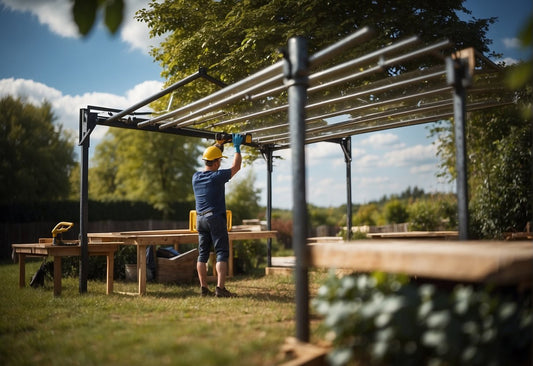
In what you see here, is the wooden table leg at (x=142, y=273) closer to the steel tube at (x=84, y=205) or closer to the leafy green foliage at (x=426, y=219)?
the steel tube at (x=84, y=205)

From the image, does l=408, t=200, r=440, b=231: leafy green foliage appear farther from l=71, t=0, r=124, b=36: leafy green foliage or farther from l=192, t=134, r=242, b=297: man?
l=71, t=0, r=124, b=36: leafy green foliage

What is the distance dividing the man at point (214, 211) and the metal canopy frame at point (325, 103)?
2.26 feet

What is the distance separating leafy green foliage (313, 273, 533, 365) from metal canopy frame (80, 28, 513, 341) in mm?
604

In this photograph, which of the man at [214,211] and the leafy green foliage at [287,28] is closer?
the man at [214,211]

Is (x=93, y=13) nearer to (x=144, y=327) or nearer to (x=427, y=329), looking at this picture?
(x=427, y=329)

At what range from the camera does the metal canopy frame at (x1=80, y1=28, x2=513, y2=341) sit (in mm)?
3389

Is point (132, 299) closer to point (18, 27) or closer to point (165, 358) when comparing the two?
point (165, 358)

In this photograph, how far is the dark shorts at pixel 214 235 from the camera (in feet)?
19.8

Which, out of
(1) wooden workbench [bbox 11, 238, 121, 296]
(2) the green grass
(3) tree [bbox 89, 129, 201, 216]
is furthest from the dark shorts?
(3) tree [bbox 89, 129, 201, 216]

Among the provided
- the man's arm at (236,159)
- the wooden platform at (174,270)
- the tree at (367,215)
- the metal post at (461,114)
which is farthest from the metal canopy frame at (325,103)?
the tree at (367,215)

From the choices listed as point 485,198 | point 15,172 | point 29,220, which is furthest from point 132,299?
point 15,172

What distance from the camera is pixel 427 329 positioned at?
2539 millimetres

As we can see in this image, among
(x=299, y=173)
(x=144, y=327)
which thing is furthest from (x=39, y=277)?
(x=299, y=173)

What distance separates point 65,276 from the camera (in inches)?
337
